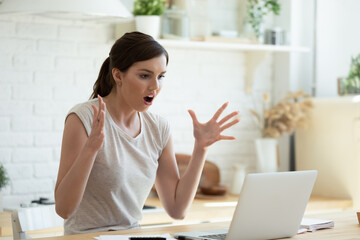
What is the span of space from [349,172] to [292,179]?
5.92ft

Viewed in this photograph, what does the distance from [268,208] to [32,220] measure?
78cm

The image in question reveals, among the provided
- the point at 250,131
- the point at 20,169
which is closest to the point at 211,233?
the point at 20,169

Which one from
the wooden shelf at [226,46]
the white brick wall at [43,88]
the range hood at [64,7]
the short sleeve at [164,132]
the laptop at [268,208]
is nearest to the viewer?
the laptop at [268,208]

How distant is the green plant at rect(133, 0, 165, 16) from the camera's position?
3.21m

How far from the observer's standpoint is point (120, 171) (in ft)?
6.86

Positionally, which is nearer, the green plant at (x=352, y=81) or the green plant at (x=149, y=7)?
the green plant at (x=149, y=7)

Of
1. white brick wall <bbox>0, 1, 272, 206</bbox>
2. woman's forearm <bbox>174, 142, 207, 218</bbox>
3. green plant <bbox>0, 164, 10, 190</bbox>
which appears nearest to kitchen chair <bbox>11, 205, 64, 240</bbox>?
woman's forearm <bbox>174, 142, 207, 218</bbox>

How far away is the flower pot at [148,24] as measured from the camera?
3.18m

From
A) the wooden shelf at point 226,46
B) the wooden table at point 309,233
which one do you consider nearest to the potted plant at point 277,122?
the wooden shelf at point 226,46

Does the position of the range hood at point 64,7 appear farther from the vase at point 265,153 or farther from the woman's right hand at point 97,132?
the vase at point 265,153

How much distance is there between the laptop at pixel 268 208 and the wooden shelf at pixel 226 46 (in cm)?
160

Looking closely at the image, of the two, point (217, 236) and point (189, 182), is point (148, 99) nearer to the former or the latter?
point (189, 182)

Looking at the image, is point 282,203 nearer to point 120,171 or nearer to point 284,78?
point 120,171

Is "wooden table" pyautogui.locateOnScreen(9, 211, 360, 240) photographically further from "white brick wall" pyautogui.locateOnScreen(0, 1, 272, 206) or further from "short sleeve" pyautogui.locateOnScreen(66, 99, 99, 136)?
"white brick wall" pyautogui.locateOnScreen(0, 1, 272, 206)
